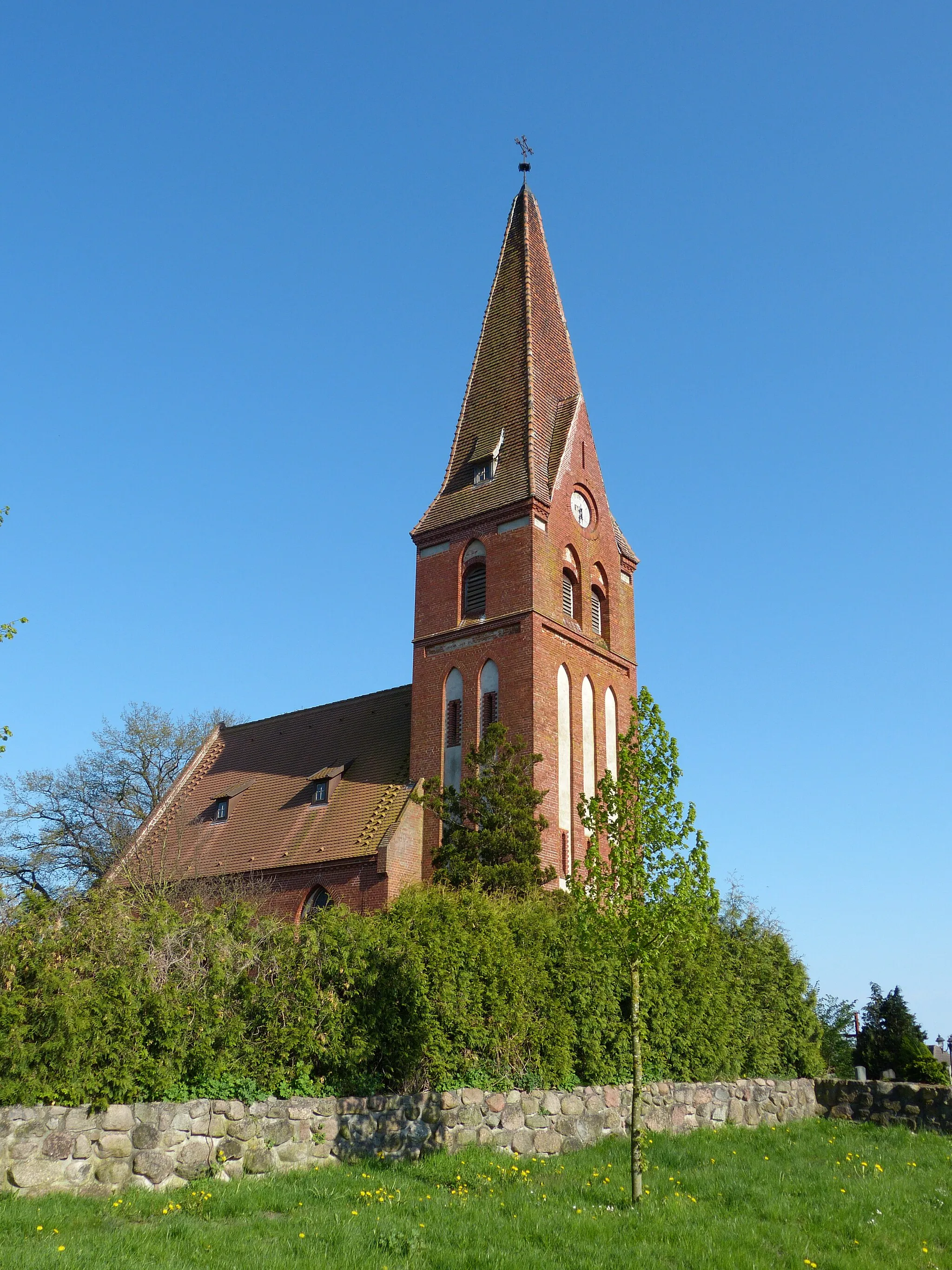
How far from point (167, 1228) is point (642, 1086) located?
411 inches

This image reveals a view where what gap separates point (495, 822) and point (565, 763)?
3349 mm

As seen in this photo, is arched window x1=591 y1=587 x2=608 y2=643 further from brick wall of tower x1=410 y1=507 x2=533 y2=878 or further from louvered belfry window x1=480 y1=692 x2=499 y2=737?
louvered belfry window x1=480 y1=692 x2=499 y2=737

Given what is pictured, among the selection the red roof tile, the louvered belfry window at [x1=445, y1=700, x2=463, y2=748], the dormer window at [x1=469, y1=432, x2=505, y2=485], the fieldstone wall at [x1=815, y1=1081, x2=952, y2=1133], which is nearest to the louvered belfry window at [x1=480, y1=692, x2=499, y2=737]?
the louvered belfry window at [x1=445, y1=700, x2=463, y2=748]

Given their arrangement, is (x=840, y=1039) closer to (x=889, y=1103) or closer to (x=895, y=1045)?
(x=895, y=1045)

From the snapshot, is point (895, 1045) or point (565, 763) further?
point (895, 1045)

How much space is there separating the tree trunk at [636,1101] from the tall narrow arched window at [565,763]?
13.6 meters

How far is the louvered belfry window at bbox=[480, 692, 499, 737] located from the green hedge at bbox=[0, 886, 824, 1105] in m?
8.73

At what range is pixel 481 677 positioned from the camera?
29.5 m

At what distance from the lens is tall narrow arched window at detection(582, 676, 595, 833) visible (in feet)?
95.3

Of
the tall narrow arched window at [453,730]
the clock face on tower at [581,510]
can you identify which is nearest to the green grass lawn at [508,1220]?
the tall narrow arched window at [453,730]

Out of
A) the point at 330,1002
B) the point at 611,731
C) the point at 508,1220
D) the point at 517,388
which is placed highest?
the point at 517,388

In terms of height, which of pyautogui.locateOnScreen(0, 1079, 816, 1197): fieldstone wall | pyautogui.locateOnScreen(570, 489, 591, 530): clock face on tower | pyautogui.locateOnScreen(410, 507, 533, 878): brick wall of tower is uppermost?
pyautogui.locateOnScreen(570, 489, 591, 530): clock face on tower

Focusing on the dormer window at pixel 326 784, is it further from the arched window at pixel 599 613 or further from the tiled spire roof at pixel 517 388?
the arched window at pixel 599 613

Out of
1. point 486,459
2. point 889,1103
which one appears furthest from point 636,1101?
point 486,459
